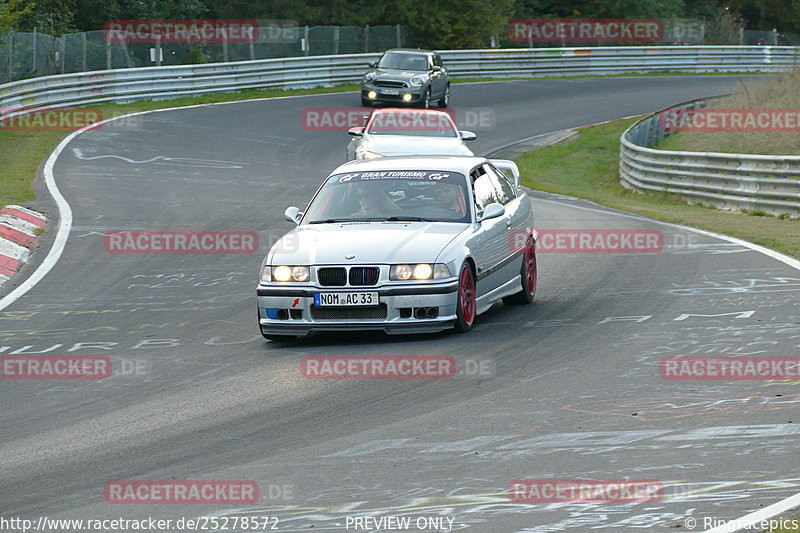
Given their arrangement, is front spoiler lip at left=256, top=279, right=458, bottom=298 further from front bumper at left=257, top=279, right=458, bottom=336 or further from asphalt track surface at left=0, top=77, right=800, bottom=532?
asphalt track surface at left=0, top=77, right=800, bottom=532

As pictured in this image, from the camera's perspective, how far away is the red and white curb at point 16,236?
14562 millimetres

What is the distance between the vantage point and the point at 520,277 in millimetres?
12109

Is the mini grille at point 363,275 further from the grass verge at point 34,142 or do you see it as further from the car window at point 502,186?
the grass verge at point 34,142

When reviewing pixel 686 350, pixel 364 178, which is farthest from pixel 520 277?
pixel 686 350

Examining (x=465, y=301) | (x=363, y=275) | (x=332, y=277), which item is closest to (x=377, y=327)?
(x=363, y=275)

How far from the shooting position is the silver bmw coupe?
10125 millimetres

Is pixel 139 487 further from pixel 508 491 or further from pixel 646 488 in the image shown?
pixel 646 488

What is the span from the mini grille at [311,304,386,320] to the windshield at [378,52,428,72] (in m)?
26.9

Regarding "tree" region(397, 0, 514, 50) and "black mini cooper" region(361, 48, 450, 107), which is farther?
"tree" region(397, 0, 514, 50)

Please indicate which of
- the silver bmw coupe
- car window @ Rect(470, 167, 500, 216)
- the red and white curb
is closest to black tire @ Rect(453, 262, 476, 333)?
the silver bmw coupe

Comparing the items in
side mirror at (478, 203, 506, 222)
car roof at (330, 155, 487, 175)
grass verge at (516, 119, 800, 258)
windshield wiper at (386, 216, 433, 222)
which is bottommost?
grass verge at (516, 119, 800, 258)

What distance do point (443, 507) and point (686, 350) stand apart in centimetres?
422

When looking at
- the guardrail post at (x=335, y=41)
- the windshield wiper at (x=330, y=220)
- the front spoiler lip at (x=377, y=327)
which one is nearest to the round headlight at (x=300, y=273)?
the front spoiler lip at (x=377, y=327)

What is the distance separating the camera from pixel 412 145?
20.7 metres
